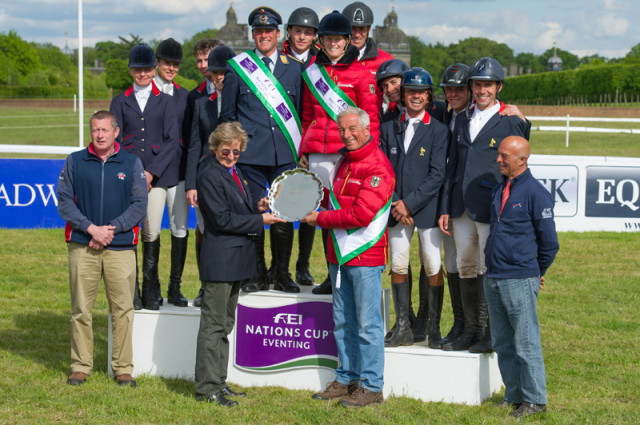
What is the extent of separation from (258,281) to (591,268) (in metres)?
5.59

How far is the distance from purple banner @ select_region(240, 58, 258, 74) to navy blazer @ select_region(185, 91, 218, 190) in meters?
0.52

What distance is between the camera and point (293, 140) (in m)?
6.05

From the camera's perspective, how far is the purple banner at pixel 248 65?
234 inches

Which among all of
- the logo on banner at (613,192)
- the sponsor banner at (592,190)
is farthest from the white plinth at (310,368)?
the logo on banner at (613,192)

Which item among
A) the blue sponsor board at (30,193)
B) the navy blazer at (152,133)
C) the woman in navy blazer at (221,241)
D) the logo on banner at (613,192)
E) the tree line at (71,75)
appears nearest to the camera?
the woman in navy blazer at (221,241)

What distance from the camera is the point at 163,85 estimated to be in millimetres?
6641

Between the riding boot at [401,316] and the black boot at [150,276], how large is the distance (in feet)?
5.89

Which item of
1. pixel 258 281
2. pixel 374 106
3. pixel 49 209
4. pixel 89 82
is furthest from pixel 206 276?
pixel 89 82

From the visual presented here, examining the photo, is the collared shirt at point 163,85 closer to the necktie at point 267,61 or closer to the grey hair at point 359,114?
the necktie at point 267,61

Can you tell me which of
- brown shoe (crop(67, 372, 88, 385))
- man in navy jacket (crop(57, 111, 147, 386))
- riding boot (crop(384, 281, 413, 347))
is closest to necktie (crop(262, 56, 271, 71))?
man in navy jacket (crop(57, 111, 147, 386))

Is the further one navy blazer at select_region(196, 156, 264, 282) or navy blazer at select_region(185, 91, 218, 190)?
navy blazer at select_region(185, 91, 218, 190)

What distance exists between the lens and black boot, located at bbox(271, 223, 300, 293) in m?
6.33

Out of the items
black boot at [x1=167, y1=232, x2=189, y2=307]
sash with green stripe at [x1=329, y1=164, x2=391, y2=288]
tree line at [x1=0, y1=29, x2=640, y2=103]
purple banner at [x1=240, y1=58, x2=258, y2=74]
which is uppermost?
tree line at [x1=0, y1=29, x2=640, y2=103]

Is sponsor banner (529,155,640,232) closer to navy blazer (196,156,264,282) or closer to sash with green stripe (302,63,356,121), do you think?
sash with green stripe (302,63,356,121)
